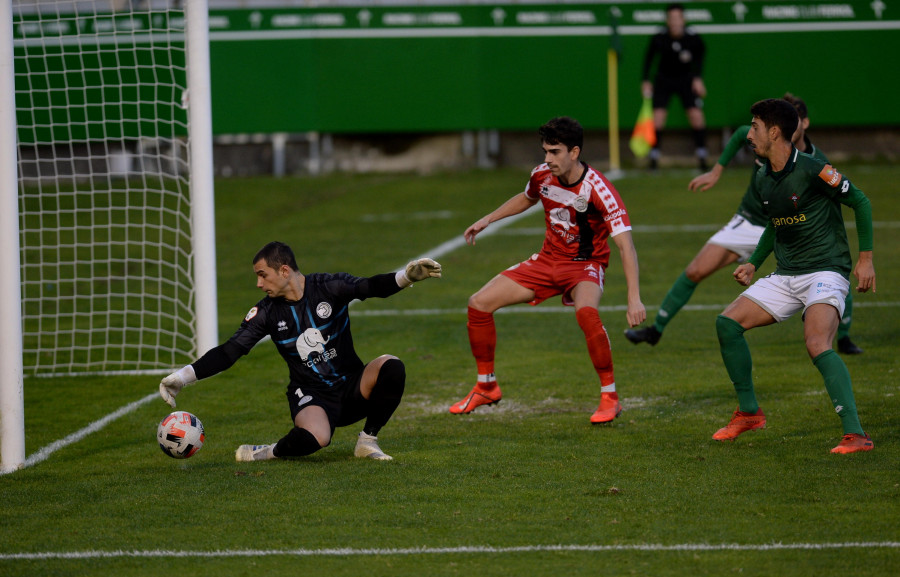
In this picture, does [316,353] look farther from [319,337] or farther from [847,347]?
[847,347]

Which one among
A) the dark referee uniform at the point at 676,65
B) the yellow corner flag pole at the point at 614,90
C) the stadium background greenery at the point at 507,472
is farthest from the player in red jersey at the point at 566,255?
the yellow corner flag pole at the point at 614,90

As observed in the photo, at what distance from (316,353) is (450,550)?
6.27 feet

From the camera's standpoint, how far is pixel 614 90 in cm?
2097

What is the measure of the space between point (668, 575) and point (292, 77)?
19152 mm

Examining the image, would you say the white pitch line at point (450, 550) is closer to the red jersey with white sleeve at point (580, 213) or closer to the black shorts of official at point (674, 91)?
the red jersey with white sleeve at point (580, 213)

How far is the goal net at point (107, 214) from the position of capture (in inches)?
406

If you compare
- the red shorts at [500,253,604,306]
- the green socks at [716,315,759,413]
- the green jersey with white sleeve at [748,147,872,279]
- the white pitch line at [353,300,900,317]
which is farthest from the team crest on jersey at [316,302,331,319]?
the white pitch line at [353,300,900,317]

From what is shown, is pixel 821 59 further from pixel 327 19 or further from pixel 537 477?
pixel 537 477

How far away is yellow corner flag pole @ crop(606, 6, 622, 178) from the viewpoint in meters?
20.7

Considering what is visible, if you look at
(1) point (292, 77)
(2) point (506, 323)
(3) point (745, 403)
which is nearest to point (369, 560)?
(3) point (745, 403)

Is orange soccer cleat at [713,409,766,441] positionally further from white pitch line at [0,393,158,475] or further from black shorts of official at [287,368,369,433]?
white pitch line at [0,393,158,475]

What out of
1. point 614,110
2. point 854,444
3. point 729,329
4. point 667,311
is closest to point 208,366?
point 729,329

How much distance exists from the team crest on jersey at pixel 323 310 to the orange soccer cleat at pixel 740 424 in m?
2.37

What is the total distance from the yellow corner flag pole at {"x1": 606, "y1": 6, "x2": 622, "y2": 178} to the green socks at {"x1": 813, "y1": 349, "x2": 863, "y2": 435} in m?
14.8
